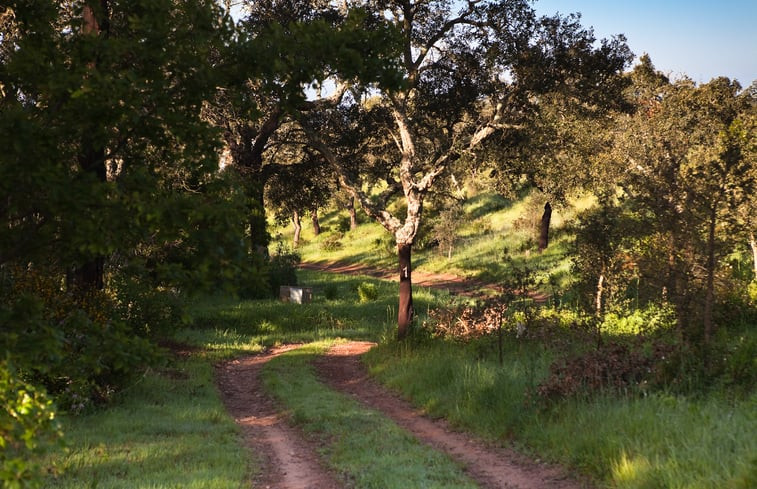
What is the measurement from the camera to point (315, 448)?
29.9ft

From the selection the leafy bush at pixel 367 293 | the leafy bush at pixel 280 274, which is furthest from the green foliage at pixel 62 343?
the leafy bush at pixel 367 293

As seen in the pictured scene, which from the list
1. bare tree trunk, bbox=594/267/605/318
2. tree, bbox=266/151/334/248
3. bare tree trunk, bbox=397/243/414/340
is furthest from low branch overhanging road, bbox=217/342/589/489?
tree, bbox=266/151/334/248

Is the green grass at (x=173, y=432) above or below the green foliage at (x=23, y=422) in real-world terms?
below

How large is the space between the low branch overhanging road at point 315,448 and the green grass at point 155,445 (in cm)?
42

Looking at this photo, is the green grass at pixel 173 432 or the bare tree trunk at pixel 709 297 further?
the bare tree trunk at pixel 709 297

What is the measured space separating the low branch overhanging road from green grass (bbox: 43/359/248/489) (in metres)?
0.42

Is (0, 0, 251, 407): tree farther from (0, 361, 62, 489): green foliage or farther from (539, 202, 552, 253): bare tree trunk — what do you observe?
(539, 202, 552, 253): bare tree trunk

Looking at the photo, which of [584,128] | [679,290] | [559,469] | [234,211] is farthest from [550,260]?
[234,211]

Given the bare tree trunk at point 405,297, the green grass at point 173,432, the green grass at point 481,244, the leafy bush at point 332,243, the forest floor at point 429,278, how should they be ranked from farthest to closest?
the leafy bush at point 332,243, the green grass at point 481,244, the forest floor at point 429,278, the bare tree trunk at point 405,297, the green grass at point 173,432

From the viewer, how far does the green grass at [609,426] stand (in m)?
6.14

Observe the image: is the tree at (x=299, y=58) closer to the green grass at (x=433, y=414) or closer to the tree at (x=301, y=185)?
the green grass at (x=433, y=414)

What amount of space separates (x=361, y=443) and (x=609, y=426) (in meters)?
3.28

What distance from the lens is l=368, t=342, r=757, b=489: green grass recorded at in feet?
20.1

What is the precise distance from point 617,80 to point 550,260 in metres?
18.6
